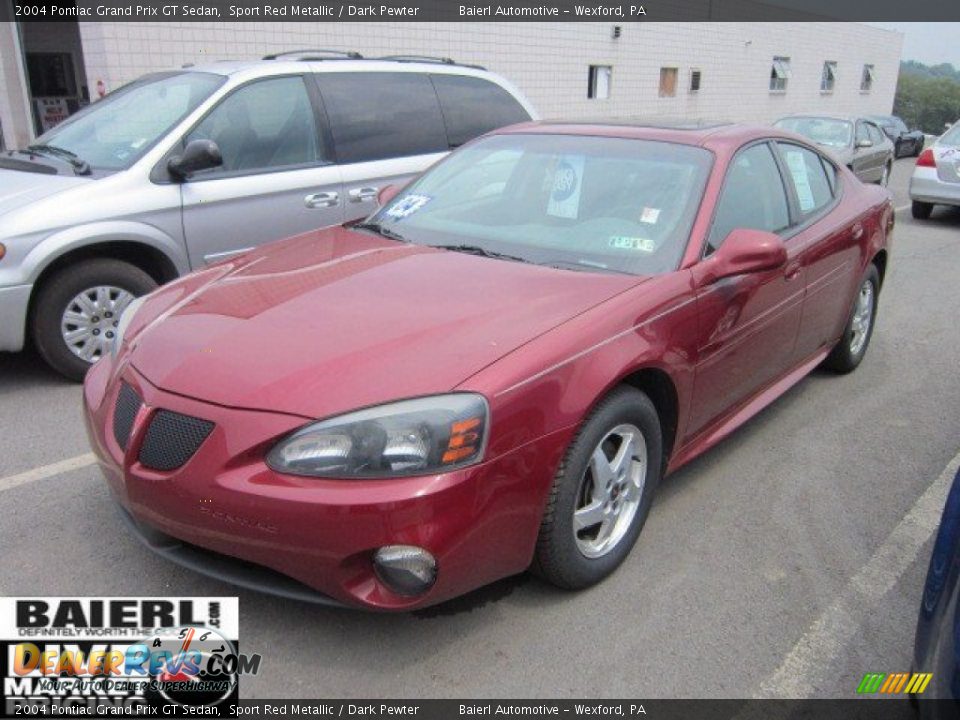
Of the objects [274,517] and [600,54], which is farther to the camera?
[600,54]

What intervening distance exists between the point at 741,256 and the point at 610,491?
43.0 inches

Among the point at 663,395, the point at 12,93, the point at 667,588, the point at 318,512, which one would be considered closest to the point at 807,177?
the point at 663,395

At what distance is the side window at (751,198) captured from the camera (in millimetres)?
3480

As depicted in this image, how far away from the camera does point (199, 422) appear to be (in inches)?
94.6

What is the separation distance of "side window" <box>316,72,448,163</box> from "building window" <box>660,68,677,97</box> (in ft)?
63.9

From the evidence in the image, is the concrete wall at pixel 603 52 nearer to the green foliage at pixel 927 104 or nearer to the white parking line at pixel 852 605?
the white parking line at pixel 852 605

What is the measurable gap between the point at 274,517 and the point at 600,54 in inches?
802

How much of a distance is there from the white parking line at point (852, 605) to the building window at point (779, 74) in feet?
97.4

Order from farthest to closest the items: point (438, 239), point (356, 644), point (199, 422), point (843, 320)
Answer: point (843, 320) < point (438, 239) < point (356, 644) < point (199, 422)

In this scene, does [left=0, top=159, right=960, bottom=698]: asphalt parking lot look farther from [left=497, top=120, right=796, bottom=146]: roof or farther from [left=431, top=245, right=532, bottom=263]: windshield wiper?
[left=497, top=120, right=796, bottom=146]: roof

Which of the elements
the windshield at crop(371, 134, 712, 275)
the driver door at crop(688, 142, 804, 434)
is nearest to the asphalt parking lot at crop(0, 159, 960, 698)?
the driver door at crop(688, 142, 804, 434)

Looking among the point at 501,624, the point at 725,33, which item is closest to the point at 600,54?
the point at 725,33

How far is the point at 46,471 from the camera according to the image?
369 centimetres

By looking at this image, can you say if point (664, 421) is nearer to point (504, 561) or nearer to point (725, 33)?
point (504, 561)
